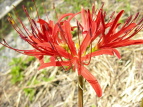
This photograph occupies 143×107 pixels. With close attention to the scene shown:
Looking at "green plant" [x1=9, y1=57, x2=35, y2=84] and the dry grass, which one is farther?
"green plant" [x1=9, y1=57, x2=35, y2=84]

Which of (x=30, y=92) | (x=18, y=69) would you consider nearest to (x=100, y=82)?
(x=30, y=92)

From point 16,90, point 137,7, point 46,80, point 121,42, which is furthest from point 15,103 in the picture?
point 137,7

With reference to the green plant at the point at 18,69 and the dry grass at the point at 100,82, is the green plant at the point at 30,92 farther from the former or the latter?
the green plant at the point at 18,69

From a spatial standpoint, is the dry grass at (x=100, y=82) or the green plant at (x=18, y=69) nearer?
the dry grass at (x=100, y=82)

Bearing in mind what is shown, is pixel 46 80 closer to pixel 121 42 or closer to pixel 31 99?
pixel 31 99

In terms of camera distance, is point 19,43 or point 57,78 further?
point 19,43

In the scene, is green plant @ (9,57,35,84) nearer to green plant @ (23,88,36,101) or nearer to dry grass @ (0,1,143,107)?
dry grass @ (0,1,143,107)

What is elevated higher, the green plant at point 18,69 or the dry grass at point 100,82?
the green plant at point 18,69

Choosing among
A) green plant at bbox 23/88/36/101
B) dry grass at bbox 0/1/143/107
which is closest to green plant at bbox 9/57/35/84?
dry grass at bbox 0/1/143/107

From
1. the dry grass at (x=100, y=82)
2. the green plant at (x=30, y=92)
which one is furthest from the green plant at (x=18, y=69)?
the green plant at (x=30, y=92)
